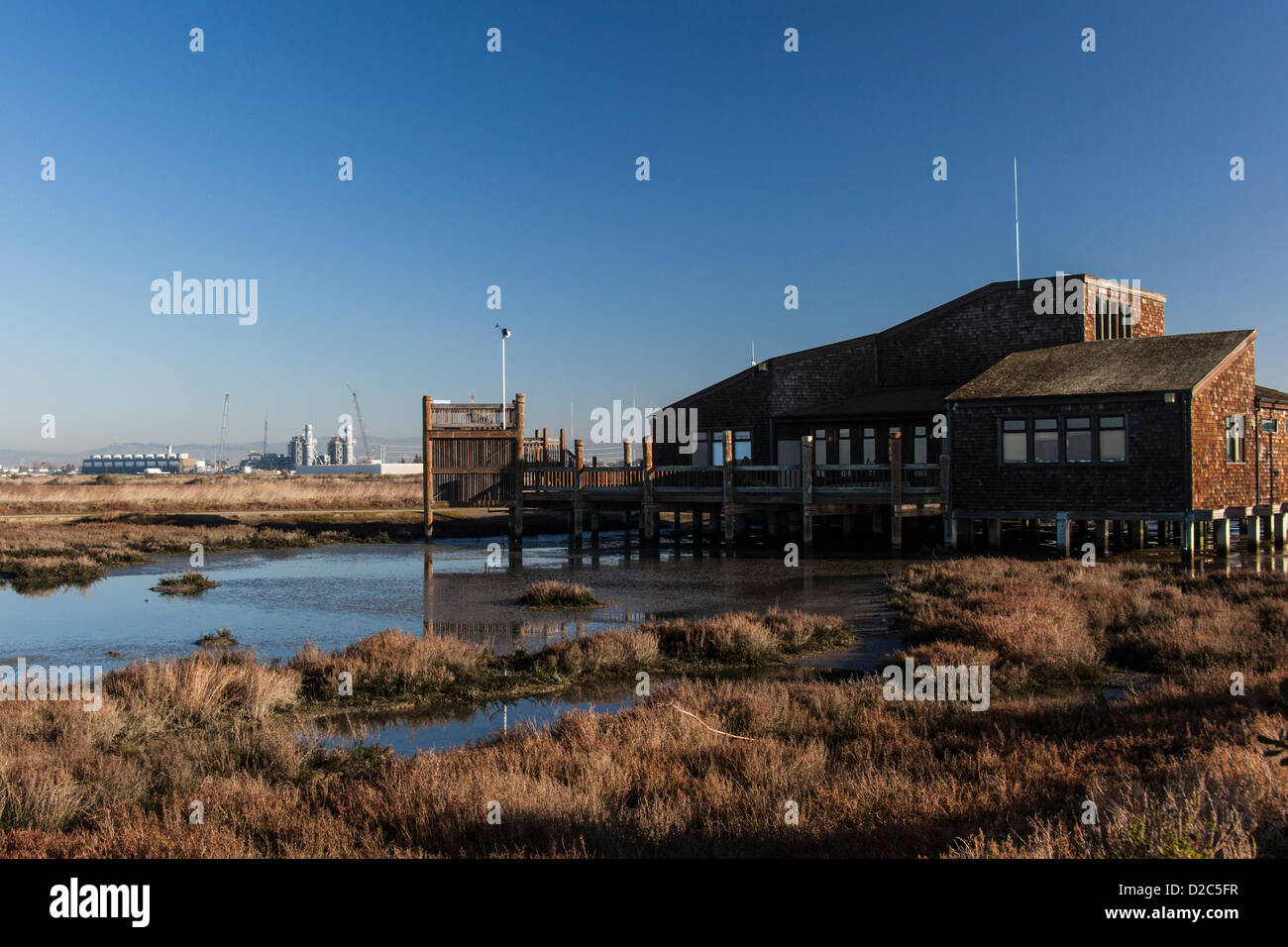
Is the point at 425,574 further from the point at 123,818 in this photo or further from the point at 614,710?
the point at 123,818

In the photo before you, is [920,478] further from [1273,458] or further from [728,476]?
[1273,458]

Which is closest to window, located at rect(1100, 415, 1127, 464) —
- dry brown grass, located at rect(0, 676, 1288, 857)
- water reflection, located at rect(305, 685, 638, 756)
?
dry brown grass, located at rect(0, 676, 1288, 857)

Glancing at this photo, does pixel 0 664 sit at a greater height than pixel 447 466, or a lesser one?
lesser

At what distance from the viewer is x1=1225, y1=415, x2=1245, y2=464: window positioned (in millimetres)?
29469

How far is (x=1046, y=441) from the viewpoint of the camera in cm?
2941

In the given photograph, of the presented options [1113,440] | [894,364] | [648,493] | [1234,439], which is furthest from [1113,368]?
[648,493]

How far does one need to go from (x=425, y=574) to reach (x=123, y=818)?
23.4 m

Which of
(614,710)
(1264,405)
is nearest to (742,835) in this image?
(614,710)

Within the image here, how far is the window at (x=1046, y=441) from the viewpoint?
2920 centimetres

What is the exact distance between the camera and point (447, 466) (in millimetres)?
41125

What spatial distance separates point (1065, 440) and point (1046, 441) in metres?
0.55

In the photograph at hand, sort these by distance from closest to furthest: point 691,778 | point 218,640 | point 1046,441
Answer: point 691,778, point 218,640, point 1046,441
